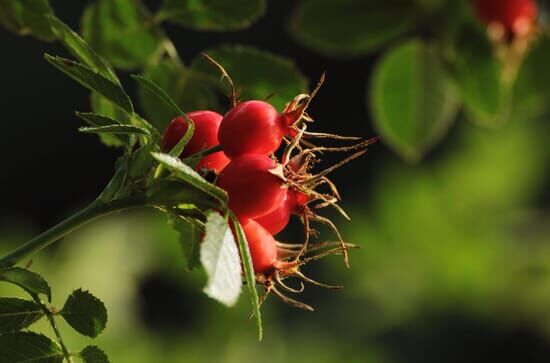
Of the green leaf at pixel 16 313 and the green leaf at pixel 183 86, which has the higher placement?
the green leaf at pixel 183 86

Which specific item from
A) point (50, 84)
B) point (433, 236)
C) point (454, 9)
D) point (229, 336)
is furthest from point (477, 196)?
point (50, 84)

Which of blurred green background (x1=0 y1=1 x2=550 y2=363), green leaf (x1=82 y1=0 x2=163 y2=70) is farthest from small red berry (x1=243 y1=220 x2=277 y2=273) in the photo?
blurred green background (x1=0 y1=1 x2=550 y2=363)

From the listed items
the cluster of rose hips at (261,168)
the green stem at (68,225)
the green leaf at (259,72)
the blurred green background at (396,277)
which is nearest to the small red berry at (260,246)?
the cluster of rose hips at (261,168)

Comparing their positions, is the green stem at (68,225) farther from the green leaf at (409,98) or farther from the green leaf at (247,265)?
the green leaf at (409,98)

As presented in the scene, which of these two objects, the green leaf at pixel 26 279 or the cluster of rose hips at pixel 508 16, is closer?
the green leaf at pixel 26 279

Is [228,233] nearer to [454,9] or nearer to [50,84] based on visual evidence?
[454,9]

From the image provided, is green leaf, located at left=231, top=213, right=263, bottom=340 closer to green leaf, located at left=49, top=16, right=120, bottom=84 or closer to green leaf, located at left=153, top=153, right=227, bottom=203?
green leaf, located at left=153, top=153, right=227, bottom=203

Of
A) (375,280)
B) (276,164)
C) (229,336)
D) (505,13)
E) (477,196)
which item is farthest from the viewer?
(477,196)
